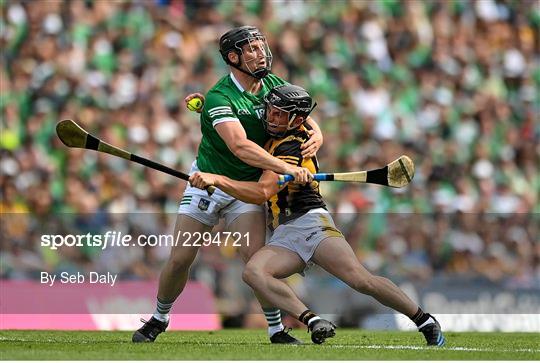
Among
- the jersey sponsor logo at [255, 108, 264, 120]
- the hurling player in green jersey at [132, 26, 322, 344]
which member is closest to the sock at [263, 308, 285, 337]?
Result: the hurling player in green jersey at [132, 26, 322, 344]

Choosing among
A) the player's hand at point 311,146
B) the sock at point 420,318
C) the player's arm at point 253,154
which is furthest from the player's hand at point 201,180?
the sock at point 420,318

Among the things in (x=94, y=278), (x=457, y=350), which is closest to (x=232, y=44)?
(x=457, y=350)

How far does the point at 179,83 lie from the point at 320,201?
8195mm

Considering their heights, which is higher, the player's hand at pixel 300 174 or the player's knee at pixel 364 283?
the player's hand at pixel 300 174

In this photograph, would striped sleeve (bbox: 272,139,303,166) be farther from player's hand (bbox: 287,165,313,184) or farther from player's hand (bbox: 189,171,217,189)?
player's hand (bbox: 189,171,217,189)

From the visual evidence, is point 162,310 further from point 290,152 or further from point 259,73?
point 259,73

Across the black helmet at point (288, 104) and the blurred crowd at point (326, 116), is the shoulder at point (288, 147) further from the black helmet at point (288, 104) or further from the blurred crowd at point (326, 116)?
the blurred crowd at point (326, 116)

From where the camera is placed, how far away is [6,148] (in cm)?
1591

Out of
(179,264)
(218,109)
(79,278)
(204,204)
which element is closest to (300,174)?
(218,109)

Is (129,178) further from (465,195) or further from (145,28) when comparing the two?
(465,195)

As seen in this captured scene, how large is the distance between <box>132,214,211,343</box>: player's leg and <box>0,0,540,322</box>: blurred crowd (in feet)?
10.3

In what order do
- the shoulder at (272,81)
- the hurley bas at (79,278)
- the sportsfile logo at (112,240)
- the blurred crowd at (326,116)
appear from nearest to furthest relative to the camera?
the shoulder at (272,81), the hurley bas at (79,278), the sportsfile logo at (112,240), the blurred crowd at (326,116)

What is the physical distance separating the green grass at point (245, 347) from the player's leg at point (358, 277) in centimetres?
33

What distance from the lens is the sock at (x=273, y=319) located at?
32.3ft
